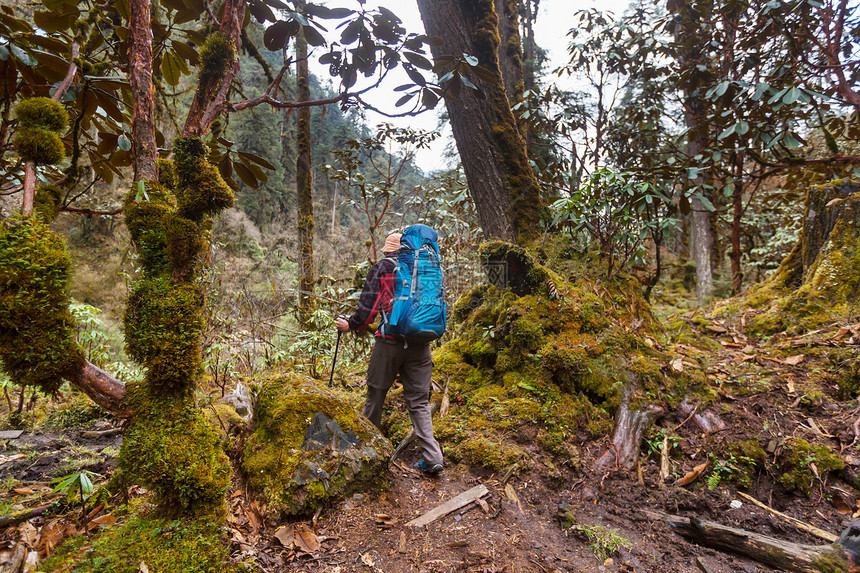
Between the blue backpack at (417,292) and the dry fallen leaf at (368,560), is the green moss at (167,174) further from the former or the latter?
the dry fallen leaf at (368,560)

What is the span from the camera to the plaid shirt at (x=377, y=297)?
3.07 metres

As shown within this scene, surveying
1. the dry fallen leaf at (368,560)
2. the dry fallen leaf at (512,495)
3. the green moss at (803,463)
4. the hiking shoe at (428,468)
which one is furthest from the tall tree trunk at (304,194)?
the green moss at (803,463)

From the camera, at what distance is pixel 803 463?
267 cm

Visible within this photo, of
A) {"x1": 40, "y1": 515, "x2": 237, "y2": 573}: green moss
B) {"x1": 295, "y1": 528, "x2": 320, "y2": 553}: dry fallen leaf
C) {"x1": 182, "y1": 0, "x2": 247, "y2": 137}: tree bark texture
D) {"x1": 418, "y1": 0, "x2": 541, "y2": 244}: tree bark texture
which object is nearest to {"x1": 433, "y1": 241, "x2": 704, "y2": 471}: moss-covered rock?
{"x1": 418, "y1": 0, "x2": 541, "y2": 244}: tree bark texture

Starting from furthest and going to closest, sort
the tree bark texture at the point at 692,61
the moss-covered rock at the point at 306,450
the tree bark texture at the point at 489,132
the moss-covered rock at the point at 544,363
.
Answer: the tree bark texture at the point at 692,61 < the tree bark texture at the point at 489,132 < the moss-covered rock at the point at 544,363 < the moss-covered rock at the point at 306,450

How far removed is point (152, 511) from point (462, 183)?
6668 millimetres

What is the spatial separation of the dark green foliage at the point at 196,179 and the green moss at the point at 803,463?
3.88 meters

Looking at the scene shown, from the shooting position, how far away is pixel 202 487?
5.28ft

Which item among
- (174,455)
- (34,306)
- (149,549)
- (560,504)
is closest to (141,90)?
(34,306)

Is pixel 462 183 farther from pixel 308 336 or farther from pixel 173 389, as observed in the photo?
pixel 173 389

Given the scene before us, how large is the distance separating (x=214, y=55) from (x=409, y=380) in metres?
2.40

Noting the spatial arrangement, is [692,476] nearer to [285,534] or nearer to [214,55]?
[285,534]

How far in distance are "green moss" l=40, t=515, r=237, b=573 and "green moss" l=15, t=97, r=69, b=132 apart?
1.60 metres

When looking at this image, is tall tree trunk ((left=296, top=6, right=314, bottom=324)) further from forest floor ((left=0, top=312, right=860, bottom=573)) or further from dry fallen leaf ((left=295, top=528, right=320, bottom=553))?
dry fallen leaf ((left=295, top=528, right=320, bottom=553))
